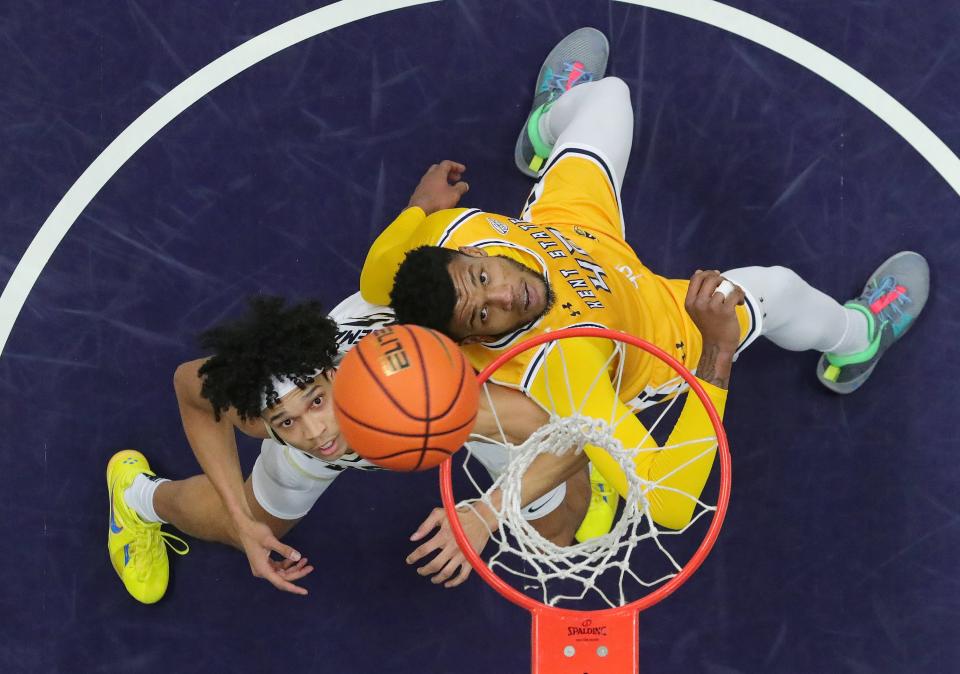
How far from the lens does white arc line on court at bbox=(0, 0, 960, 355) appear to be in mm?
5016

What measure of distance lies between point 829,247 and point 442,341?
2.57 meters

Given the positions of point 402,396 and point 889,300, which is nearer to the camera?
point 402,396

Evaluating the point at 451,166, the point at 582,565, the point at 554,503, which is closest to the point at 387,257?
the point at 451,166

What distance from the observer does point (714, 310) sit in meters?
3.49

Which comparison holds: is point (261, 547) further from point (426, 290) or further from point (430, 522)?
point (426, 290)

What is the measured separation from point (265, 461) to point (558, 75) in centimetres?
227

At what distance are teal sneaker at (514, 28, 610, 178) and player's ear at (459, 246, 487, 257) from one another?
1325mm

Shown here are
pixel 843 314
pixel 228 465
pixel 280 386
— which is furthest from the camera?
pixel 843 314

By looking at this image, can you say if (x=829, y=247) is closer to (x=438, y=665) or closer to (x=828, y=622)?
(x=828, y=622)

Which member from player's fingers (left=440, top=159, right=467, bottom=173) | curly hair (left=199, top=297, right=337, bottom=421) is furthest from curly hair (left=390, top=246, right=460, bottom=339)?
player's fingers (left=440, top=159, right=467, bottom=173)

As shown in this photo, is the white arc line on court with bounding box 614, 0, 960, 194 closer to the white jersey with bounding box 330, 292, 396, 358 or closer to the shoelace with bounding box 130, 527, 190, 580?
the white jersey with bounding box 330, 292, 396, 358

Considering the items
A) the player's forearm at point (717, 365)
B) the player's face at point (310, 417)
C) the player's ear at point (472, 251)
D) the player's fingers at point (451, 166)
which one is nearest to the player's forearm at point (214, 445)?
the player's face at point (310, 417)

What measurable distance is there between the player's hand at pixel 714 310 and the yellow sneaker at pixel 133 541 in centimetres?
257

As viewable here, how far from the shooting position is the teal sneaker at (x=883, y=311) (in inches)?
190
